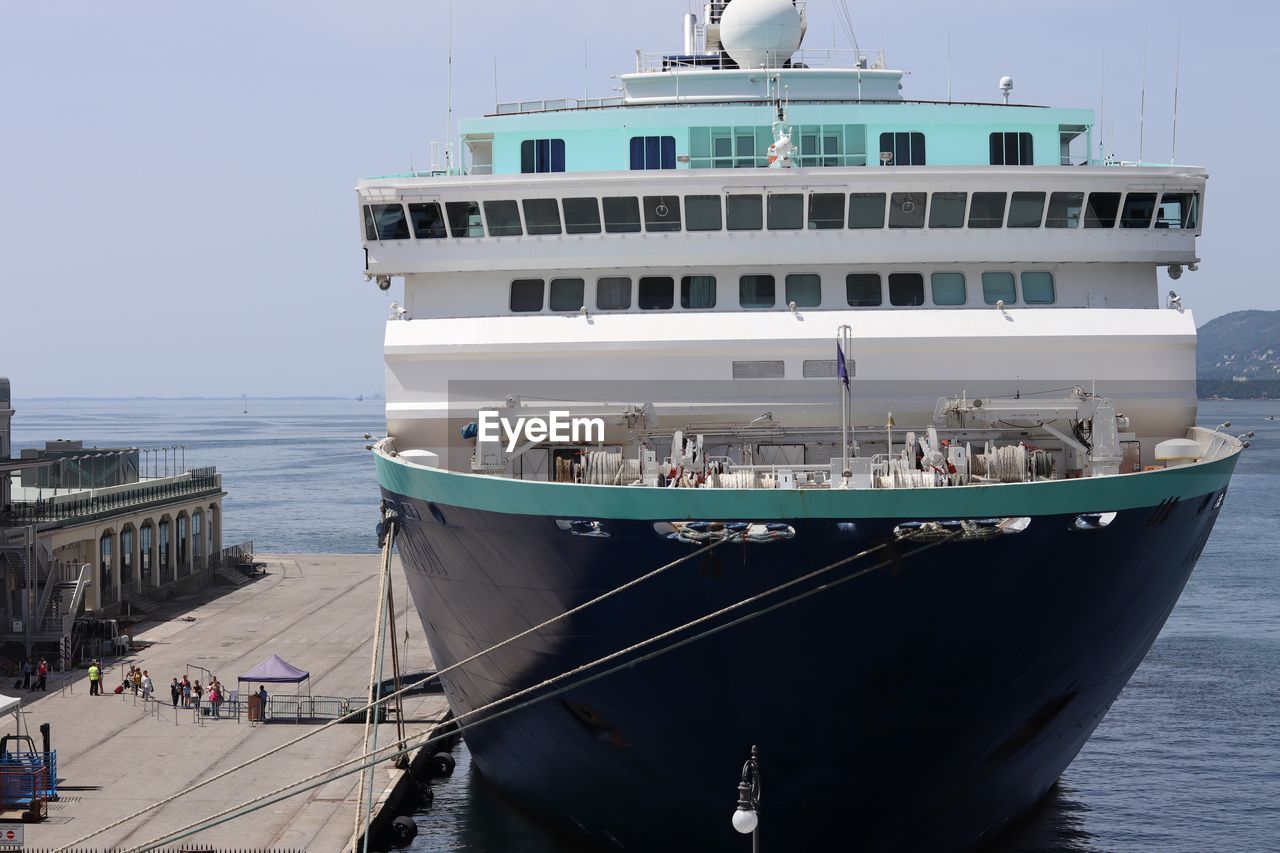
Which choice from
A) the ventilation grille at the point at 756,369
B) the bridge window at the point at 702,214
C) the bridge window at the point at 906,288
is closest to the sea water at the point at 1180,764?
the ventilation grille at the point at 756,369

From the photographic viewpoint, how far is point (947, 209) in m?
22.2

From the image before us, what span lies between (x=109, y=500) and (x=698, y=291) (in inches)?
1241

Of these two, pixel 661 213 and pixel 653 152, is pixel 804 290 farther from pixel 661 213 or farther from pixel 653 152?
pixel 653 152

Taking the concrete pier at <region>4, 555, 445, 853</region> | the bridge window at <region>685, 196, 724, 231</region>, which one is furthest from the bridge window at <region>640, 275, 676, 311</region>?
the concrete pier at <region>4, 555, 445, 853</region>

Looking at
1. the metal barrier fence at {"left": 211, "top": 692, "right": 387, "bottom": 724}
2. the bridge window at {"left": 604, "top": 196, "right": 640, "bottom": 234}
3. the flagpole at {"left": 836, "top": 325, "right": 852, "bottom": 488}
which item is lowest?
the metal barrier fence at {"left": 211, "top": 692, "right": 387, "bottom": 724}

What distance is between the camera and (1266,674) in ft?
125

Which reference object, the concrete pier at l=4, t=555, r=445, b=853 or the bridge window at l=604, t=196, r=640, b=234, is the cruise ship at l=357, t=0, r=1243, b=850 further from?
the concrete pier at l=4, t=555, r=445, b=853

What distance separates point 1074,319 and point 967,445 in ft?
12.4

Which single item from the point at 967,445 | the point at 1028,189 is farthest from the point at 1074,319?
the point at 967,445

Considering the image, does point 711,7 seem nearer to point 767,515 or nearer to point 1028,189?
point 1028,189

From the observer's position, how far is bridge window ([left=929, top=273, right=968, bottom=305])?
74.0ft

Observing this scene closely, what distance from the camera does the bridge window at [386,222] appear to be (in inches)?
923

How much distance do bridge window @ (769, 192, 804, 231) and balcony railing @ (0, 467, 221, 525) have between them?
89.2ft

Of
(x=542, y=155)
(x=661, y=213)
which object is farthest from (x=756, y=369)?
(x=542, y=155)
